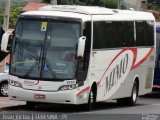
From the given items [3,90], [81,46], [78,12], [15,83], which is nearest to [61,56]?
[81,46]

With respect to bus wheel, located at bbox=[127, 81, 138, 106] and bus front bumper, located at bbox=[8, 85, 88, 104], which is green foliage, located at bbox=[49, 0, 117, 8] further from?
bus front bumper, located at bbox=[8, 85, 88, 104]

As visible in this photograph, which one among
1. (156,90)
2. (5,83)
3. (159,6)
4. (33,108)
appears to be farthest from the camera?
(159,6)

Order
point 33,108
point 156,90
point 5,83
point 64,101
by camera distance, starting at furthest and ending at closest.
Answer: point 156,90
point 5,83
point 33,108
point 64,101

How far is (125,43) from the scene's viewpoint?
2553 cm

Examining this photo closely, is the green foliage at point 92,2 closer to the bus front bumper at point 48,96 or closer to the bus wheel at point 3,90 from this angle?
the bus wheel at point 3,90

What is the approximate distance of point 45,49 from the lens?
21.4 metres

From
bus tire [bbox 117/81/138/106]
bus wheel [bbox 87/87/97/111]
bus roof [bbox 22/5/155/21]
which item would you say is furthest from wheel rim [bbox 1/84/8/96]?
bus wheel [bbox 87/87/97/111]

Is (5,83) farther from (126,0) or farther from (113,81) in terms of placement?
(126,0)

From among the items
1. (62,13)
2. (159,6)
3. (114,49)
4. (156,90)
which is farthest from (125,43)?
(159,6)

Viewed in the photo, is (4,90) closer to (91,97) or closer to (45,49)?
(91,97)

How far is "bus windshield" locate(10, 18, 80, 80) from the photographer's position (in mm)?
21266

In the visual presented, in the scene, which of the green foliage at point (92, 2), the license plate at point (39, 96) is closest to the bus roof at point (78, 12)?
the license plate at point (39, 96)

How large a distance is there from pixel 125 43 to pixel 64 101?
5229 millimetres

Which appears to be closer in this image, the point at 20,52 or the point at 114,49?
the point at 20,52
